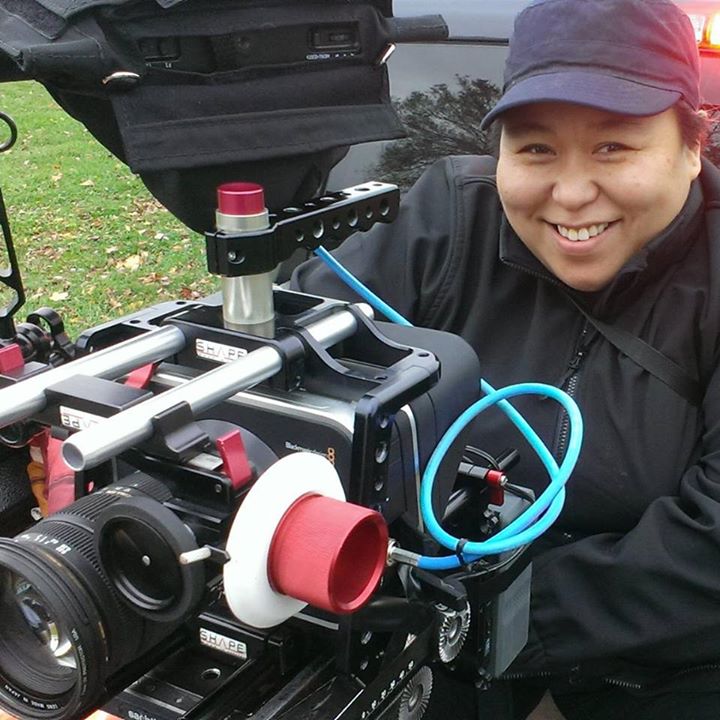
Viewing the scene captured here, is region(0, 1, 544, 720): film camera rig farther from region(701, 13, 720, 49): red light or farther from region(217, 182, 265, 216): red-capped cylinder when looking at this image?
region(701, 13, 720, 49): red light

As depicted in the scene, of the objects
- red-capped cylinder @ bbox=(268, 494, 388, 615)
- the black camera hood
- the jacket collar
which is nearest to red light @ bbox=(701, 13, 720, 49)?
the jacket collar

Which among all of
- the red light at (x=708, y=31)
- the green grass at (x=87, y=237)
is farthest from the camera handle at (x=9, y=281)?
the green grass at (x=87, y=237)

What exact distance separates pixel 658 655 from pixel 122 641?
0.92 meters

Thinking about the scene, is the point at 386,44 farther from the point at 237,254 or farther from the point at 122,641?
the point at 122,641

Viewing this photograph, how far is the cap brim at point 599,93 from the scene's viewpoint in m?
1.42

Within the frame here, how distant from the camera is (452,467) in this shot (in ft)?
3.91

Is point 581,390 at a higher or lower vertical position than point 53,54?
lower

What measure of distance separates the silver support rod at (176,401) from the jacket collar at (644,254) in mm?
584

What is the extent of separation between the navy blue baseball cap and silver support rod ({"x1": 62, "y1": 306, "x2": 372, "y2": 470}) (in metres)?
0.52

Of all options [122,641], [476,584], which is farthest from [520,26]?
[122,641]

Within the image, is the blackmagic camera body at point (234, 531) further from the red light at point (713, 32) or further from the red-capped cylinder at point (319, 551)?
the red light at point (713, 32)

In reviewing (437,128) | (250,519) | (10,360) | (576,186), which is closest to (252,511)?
(250,519)

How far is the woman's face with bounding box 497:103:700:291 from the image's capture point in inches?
58.8

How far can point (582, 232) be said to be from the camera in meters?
1.57
